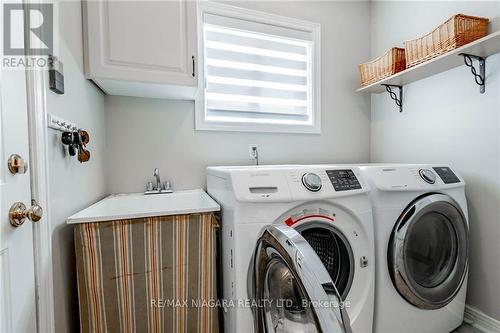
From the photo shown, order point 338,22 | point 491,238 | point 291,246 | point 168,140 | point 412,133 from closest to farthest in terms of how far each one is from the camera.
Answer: point 291,246
point 491,238
point 168,140
point 412,133
point 338,22

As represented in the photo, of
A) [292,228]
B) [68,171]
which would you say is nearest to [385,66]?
[292,228]

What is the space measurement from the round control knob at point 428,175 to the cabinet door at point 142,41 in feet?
4.89

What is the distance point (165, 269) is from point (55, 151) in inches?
27.2

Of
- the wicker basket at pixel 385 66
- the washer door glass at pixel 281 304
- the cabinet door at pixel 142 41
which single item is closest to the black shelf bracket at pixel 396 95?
the wicker basket at pixel 385 66

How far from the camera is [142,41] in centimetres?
140

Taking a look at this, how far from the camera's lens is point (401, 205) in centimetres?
135

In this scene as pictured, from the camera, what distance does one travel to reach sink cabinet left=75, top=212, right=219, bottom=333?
1071mm

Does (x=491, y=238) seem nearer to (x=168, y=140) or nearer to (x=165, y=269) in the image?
(x=165, y=269)

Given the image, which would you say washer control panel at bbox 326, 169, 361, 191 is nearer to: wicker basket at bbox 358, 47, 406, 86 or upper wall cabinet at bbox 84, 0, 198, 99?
upper wall cabinet at bbox 84, 0, 198, 99

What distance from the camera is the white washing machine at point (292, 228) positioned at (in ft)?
3.16

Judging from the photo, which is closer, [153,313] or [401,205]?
[153,313]

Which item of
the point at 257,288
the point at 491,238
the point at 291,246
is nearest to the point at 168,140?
the point at 257,288

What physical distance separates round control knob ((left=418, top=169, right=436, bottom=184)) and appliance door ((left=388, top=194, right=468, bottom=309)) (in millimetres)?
87

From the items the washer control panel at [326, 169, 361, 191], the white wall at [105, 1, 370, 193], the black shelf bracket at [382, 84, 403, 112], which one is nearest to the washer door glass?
the washer control panel at [326, 169, 361, 191]
